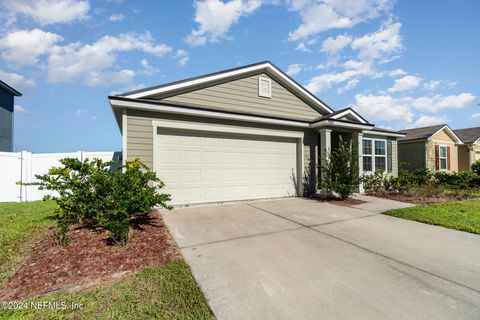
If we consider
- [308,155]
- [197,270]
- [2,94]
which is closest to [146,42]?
[308,155]

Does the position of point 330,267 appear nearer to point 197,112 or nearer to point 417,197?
point 197,112

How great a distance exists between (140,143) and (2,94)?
12.3 m

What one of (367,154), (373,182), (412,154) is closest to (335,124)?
(367,154)

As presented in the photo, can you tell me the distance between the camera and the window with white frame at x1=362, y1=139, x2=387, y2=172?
34.2 feet

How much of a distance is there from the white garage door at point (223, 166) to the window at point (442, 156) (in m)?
13.1

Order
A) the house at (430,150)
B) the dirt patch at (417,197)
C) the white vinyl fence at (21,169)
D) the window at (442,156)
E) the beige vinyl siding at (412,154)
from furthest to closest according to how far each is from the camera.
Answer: the window at (442,156)
the beige vinyl siding at (412,154)
the house at (430,150)
the dirt patch at (417,197)
the white vinyl fence at (21,169)

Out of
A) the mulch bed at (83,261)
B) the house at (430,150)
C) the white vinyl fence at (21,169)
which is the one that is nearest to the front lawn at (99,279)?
the mulch bed at (83,261)

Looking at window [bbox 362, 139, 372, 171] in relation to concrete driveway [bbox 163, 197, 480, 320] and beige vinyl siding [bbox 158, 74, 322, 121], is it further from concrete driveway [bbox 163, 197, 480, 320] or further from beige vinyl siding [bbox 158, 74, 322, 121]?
concrete driveway [bbox 163, 197, 480, 320]

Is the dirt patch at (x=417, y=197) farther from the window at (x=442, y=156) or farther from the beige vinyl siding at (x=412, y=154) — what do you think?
the window at (x=442, y=156)

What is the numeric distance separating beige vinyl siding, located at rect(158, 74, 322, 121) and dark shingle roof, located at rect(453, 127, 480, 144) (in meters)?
16.6

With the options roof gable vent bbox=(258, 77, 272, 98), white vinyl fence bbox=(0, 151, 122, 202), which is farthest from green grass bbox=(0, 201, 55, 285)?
roof gable vent bbox=(258, 77, 272, 98)

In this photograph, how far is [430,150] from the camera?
47.9 ft

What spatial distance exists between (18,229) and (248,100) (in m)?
7.34

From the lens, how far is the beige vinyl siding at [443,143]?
14.5m
